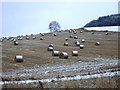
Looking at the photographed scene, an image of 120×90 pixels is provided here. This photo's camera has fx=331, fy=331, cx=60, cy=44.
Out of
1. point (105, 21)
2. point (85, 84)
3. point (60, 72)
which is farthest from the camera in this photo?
point (105, 21)

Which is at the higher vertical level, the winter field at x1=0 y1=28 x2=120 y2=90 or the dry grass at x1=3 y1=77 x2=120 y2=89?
the dry grass at x1=3 y1=77 x2=120 y2=89

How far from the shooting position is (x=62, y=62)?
38625 mm

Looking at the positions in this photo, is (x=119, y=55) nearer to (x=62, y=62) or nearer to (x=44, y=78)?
(x=62, y=62)

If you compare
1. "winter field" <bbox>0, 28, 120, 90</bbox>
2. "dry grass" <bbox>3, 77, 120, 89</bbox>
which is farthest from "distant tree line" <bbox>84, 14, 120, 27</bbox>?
"dry grass" <bbox>3, 77, 120, 89</bbox>

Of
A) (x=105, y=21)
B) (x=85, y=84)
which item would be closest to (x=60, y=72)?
(x=85, y=84)

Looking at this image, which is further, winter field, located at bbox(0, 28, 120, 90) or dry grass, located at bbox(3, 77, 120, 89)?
winter field, located at bbox(0, 28, 120, 90)

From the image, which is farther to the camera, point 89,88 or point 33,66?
point 33,66

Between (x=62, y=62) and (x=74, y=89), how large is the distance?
18118mm

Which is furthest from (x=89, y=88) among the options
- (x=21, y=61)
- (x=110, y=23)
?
(x=110, y=23)

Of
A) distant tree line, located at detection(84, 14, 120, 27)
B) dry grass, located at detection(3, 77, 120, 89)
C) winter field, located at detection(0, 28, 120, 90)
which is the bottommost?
distant tree line, located at detection(84, 14, 120, 27)

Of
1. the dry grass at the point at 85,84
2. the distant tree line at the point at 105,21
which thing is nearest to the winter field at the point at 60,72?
the dry grass at the point at 85,84

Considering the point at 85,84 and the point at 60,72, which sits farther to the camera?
the point at 60,72

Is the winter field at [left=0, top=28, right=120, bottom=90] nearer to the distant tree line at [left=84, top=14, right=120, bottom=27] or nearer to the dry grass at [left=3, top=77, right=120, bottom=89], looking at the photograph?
the dry grass at [left=3, top=77, right=120, bottom=89]

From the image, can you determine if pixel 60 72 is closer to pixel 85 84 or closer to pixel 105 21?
pixel 85 84
